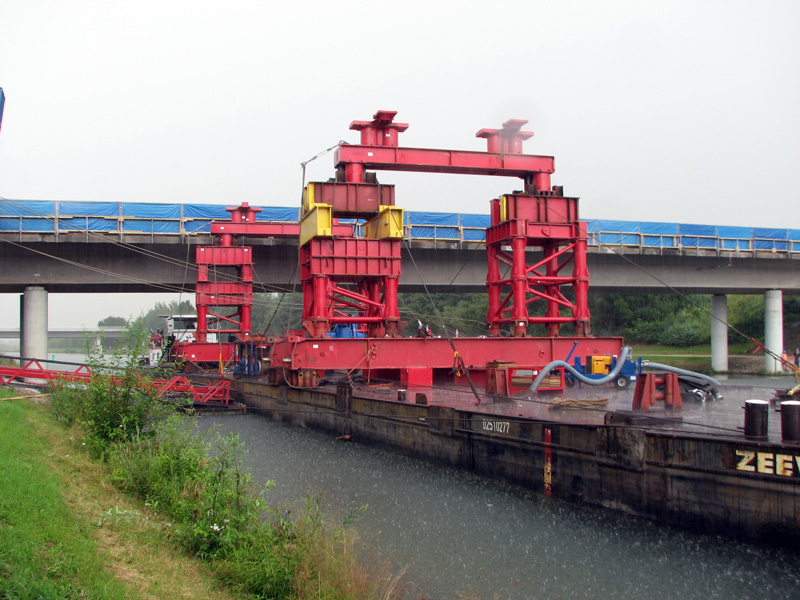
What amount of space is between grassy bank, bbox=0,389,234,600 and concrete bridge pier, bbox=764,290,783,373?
42380 millimetres

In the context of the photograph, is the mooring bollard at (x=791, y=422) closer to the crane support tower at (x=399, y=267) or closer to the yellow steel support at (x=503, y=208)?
the crane support tower at (x=399, y=267)

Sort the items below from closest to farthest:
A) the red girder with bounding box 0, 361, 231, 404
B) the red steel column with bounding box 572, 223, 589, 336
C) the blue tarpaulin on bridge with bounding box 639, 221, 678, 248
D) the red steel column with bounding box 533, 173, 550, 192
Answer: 1. the red girder with bounding box 0, 361, 231, 404
2. the red steel column with bounding box 572, 223, 589, 336
3. the red steel column with bounding box 533, 173, 550, 192
4. the blue tarpaulin on bridge with bounding box 639, 221, 678, 248

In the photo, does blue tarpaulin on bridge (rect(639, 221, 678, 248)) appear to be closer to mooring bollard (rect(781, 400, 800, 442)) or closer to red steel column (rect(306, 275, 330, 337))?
red steel column (rect(306, 275, 330, 337))

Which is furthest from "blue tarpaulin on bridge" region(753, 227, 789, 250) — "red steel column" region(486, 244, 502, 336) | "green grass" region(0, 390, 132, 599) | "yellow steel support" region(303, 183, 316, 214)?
"green grass" region(0, 390, 132, 599)

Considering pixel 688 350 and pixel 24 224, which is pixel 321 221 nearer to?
pixel 24 224

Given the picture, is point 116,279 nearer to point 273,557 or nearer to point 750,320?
point 273,557

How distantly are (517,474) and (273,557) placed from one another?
762 cm

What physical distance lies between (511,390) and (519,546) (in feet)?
24.2

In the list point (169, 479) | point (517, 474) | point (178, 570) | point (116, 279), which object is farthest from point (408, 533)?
point (116, 279)

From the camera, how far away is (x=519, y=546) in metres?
11.1

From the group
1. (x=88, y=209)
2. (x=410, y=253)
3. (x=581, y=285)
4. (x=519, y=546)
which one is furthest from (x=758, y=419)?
(x=88, y=209)

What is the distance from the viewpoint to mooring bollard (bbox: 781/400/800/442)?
9.65 metres

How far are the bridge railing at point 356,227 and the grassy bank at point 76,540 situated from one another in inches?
852

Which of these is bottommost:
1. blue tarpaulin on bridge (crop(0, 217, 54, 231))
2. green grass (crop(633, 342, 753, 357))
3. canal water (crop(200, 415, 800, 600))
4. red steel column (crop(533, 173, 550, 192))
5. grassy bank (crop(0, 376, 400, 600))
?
canal water (crop(200, 415, 800, 600))
